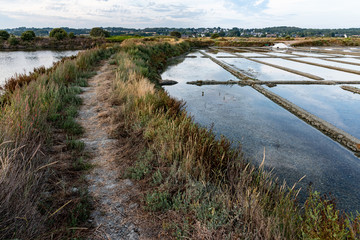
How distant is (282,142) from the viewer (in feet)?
17.1

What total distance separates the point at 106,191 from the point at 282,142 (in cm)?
424

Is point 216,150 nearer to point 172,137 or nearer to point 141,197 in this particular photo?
point 172,137

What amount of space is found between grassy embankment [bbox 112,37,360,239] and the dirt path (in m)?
0.21

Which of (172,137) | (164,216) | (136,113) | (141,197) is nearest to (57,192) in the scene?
(141,197)

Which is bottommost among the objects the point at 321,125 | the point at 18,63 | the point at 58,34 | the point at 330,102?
the point at 321,125

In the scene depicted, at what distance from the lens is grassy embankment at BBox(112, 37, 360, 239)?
1.95 meters

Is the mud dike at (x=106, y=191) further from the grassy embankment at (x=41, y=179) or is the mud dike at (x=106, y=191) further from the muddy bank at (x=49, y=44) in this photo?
the muddy bank at (x=49, y=44)

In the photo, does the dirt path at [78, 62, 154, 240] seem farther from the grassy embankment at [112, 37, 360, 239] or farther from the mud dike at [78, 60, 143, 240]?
the grassy embankment at [112, 37, 360, 239]

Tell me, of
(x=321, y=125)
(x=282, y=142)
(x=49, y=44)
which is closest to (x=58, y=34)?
(x=49, y=44)

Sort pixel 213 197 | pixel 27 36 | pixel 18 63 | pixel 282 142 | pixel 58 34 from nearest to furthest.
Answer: pixel 213 197
pixel 282 142
pixel 18 63
pixel 27 36
pixel 58 34

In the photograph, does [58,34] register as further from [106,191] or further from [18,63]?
[106,191]

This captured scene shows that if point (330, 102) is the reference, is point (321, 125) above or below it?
below

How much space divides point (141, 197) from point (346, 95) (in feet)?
33.7

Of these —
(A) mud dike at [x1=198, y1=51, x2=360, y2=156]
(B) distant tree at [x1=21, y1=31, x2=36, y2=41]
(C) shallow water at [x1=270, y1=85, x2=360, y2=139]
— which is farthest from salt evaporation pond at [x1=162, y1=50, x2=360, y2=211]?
(B) distant tree at [x1=21, y1=31, x2=36, y2=41]
